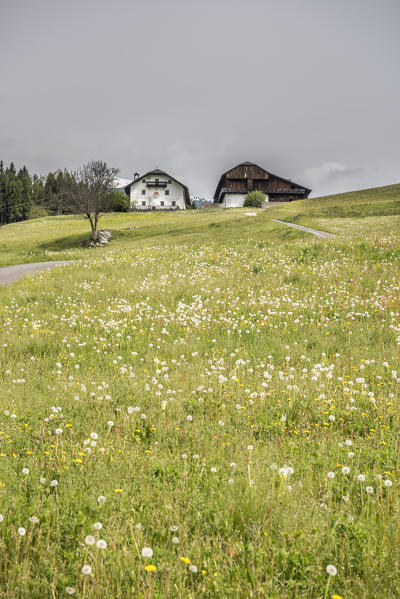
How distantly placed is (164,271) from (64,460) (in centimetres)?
1305

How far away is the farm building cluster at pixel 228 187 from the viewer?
9594cm

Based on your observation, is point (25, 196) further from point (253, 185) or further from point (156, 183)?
point (253, 185)

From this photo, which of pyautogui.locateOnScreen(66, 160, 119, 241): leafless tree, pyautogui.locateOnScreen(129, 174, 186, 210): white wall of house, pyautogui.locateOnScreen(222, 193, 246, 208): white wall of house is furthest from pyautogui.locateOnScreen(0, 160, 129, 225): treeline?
pyautogui.locateOnScreen(66, 160, 119, 241): leafless tree

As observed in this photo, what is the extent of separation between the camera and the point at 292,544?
2.81 metres

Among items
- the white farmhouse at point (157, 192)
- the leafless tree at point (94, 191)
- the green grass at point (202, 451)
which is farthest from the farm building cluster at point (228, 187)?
the green grass at point (202, 451)

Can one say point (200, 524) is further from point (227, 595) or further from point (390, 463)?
point (390, 463)

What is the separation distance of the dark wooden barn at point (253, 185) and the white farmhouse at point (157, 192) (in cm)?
1312

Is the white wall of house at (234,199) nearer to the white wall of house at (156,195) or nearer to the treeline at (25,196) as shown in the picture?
the white wall of house at (156,195)

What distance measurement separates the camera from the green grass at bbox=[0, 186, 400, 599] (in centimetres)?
264

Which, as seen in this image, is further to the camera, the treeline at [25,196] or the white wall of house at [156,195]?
the treeline at [25,196]

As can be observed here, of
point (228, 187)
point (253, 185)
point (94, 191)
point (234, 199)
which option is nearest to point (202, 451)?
point (94, 191)

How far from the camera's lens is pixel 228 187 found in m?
96.4

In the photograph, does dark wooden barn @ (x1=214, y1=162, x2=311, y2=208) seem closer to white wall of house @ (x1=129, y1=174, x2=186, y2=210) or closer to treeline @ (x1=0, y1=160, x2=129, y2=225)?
white wall of house @ (x1=129, y1=174, x2=186, y2=210)

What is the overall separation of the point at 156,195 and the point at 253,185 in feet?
87.6
